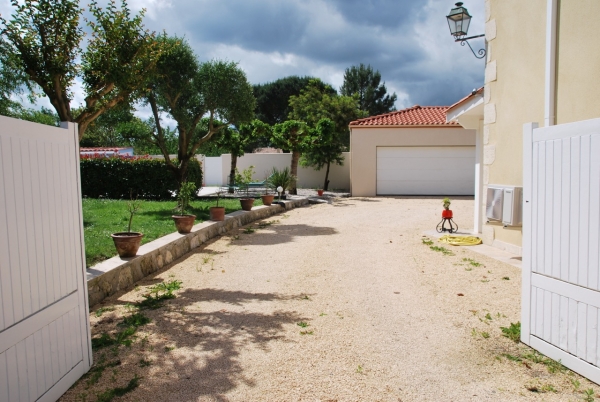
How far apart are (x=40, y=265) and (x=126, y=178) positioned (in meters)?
15.2

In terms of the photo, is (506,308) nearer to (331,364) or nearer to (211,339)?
(331,364)

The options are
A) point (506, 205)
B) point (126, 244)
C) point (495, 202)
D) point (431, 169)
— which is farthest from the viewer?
point (431, 169)

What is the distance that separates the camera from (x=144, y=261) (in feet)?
21.7

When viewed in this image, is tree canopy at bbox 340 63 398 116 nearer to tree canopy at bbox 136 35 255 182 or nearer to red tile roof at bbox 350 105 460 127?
red tile roof at bbox 350 105 460 127

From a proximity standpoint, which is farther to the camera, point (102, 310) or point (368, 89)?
point (368, 89)

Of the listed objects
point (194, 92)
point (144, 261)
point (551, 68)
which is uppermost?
point (194, 92)

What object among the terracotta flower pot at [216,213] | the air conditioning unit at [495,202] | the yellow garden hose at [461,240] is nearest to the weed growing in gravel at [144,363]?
the air conditioning unit at [495,202]

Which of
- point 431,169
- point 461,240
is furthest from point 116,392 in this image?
point 431,169

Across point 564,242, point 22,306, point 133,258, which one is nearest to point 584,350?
point 564,242

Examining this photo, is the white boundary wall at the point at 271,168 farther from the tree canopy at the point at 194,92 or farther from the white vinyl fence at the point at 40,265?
the white vinyl fence at the point at 40,265

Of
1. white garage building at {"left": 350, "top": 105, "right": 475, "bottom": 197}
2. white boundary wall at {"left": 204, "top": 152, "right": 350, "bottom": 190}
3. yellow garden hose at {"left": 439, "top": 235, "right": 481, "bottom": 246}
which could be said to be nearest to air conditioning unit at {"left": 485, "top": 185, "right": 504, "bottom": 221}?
yellow garden hose at {"left": 439, "top": 235, "right": 481, "bottom": 246}

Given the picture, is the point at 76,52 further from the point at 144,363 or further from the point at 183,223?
the point at 144,363

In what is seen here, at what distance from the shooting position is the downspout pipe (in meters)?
6.31

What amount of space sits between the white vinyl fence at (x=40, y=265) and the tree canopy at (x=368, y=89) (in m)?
40.0
